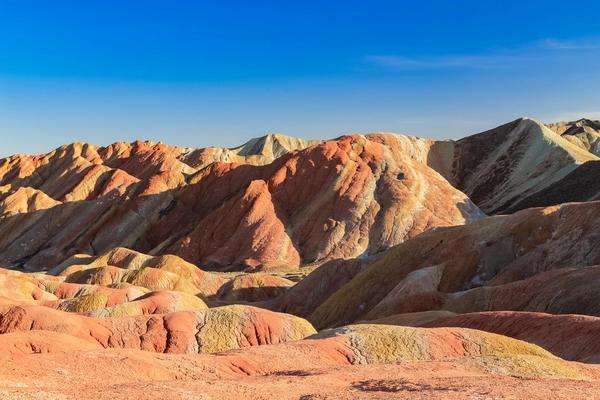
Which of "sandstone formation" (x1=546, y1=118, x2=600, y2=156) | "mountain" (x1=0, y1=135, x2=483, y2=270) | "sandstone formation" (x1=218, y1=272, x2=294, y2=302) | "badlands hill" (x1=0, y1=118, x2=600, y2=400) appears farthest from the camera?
"sandstone formation" (x1=546, y1=118, x2=600, y2=156)

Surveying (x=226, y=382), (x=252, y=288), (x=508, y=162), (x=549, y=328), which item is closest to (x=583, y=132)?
(x=508, y=162)

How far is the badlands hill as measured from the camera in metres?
21.8

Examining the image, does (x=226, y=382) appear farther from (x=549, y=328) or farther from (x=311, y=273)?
(x=311, y=273)

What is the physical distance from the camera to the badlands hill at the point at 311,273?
2181 centimetres

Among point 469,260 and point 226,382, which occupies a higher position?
point 226,382

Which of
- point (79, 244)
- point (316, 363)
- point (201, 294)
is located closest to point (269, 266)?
point (201, 294)

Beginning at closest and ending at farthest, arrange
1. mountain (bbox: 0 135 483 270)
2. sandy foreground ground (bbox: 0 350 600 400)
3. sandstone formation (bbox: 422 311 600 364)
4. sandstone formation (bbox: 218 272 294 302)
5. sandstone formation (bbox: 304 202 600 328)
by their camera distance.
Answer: sandy foreground ground (bbox: 0 350 600 400) → sandstone formation (bbox: 422 311 600 364) → sandstone formation (bbox: 304 202 600 328) → sandstone formation (bbox: 218 272 294 302) → mountain (bbox: 0 135 483 270)

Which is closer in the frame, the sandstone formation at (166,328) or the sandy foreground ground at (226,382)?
the sandy foreground ground at (226,382)

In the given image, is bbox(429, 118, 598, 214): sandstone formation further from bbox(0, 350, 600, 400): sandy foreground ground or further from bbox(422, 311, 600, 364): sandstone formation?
bbox(0, 350, 600, 400): sandy foreground ground

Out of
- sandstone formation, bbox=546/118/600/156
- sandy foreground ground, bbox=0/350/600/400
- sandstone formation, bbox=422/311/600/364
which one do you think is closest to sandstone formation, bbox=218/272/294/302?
sandstone formation, bbox=422/311/600/364

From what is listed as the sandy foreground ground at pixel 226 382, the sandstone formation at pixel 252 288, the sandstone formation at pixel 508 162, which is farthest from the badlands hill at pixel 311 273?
the sandstone formation at pixel 508 162

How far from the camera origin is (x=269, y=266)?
9338cm

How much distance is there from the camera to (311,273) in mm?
74438

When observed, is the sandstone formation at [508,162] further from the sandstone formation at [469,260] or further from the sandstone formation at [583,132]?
the sandstone formation at [469,260]
